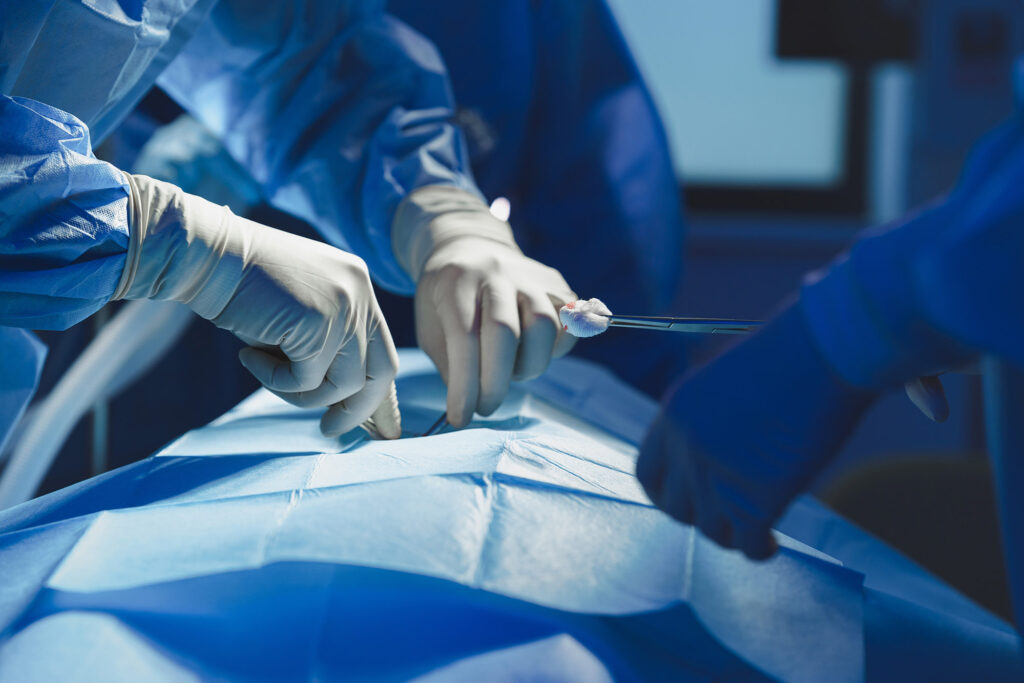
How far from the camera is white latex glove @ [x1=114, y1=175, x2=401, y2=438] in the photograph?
0.87 meters

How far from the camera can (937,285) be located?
44 centimetres

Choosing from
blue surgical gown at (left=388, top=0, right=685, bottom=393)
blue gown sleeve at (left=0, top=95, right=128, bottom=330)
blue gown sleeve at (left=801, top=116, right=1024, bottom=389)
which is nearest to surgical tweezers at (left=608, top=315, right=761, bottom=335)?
blue gown sleeve at (left=801, top=116, right=1024, bottom=389)

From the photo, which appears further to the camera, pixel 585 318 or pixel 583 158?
pixel 583 158

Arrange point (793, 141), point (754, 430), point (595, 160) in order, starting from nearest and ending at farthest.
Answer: point (754, 430), point (595, 160), point (793, 141)

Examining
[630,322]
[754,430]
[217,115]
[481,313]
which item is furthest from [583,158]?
[754,430]

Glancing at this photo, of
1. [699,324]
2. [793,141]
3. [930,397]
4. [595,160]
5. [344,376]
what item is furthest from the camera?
[793,141]

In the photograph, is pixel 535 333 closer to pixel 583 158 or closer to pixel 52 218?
pixel 52 218

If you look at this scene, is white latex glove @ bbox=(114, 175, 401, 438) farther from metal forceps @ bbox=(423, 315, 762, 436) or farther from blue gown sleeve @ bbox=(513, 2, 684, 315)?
blue gown sleeve @ bbox=(513, 2, 684, 315)

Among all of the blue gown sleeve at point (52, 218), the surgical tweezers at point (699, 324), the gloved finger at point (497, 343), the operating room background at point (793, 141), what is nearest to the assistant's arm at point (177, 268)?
the blue gown sleeve at point (52, 218)

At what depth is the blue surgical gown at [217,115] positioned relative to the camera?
0.80 metres

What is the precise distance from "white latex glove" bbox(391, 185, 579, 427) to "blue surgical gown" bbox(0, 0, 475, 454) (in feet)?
0.64

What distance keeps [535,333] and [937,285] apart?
0.62 m

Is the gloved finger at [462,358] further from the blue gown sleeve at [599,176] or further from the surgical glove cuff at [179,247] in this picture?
the blue gown sleeve at [599,176]

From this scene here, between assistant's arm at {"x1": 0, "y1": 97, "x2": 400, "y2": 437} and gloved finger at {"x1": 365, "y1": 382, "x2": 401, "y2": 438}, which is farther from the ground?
assistant's arm at {"x1": 0, "y1": 97, "x2": 400, "y2": 437}
